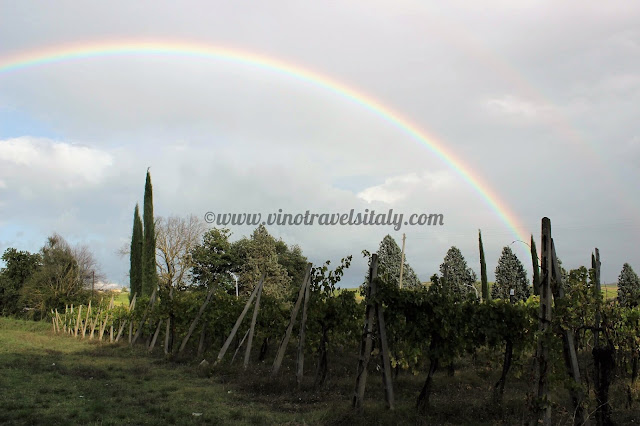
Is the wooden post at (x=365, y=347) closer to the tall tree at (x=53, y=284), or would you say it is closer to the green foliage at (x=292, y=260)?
the tall tree at (x=53, y=284)

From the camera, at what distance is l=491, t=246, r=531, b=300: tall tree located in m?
34.8

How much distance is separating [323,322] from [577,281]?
19.4 feet

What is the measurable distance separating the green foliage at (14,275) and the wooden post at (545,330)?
43.0 metres

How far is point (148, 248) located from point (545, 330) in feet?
101

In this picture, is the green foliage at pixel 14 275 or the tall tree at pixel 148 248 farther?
the green foliage at pixel 14 275

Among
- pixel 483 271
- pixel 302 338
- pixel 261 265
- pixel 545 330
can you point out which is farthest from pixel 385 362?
pixel 261 265

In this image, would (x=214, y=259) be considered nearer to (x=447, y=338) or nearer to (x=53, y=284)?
(x=53, y=284)

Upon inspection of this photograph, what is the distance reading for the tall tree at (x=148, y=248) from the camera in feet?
103

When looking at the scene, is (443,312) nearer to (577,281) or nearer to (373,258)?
(373,258)

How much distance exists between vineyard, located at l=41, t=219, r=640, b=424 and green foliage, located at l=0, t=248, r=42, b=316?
3009cm

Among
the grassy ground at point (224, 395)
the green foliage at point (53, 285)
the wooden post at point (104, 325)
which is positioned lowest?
the grassy ground at point (224, 395)

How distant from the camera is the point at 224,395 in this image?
8.96 m

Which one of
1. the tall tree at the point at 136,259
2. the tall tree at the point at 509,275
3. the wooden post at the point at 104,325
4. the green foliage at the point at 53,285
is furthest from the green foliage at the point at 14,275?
the tall tree at the point at 509,275

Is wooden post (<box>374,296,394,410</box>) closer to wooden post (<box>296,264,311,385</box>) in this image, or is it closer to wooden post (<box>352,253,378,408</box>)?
wooden post (<box>352,253,378,408</box>)
